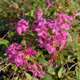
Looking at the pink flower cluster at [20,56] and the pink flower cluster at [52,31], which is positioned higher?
the pink flower cluster at [52,31]

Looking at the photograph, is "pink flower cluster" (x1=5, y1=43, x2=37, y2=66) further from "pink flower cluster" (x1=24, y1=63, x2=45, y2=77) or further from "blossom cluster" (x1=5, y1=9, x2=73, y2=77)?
"pink flower cluster" (x1=24, y1=63, x2=45, y2=77)

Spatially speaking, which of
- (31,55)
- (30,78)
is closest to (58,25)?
(31,55)

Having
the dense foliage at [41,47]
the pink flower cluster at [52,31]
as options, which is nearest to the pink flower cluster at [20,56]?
the dense foliage at [41,47]

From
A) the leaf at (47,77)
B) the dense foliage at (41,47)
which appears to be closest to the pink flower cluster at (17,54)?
the dense foliage at (41,47)

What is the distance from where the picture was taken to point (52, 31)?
122 centimetres

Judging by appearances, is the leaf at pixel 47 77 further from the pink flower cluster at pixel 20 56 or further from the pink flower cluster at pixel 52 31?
the pink flower cluster at pixel 52 31

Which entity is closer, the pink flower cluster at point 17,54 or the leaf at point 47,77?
the pink flower cluster at point 17,54

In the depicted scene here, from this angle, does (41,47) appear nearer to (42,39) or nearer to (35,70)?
(42,39)

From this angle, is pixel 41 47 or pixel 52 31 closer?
pixel 52 31

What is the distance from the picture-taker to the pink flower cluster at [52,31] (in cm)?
124

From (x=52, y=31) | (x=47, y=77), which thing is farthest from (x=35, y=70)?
(x=52, y=31)

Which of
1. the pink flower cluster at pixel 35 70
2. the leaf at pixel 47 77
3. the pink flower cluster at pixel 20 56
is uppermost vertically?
the pink flower cluster at pixel 20 56

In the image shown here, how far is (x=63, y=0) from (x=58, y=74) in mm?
886

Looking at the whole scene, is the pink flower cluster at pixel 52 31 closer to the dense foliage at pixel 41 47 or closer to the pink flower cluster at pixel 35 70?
the dense foliage at pixel 41 47
